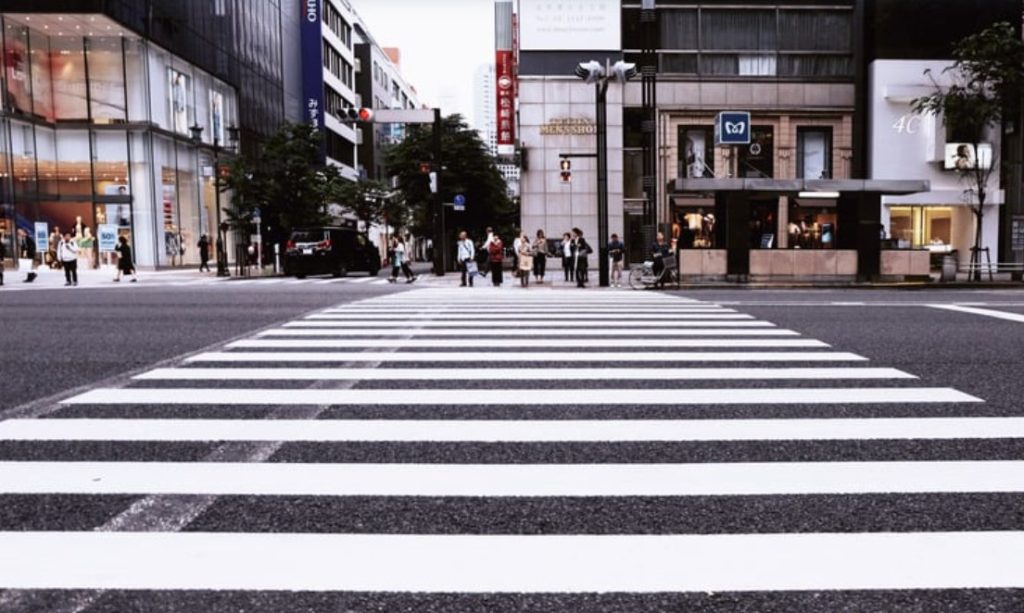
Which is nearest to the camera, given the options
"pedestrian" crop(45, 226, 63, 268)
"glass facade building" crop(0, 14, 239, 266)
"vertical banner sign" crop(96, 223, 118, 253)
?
"vertical banner sign" crop(96, 223, 118, 253)

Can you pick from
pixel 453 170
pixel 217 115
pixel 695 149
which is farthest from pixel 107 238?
pixel 695 149

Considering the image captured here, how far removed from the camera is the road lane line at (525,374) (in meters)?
6.84

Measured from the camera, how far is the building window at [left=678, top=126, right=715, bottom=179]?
3562 cm

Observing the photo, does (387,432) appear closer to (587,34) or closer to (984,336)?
(984,336)

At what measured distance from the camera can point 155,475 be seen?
4039mm

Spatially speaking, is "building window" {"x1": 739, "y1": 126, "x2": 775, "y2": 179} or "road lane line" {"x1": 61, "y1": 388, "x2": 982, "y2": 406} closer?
"road lane line" {"x1": 61, "y1": 388, "x2": 982, "y2": 406}

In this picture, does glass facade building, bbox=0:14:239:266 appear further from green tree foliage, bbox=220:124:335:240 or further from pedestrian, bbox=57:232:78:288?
pedestrian, bbox=57:232:78:288

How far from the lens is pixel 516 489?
383 cm

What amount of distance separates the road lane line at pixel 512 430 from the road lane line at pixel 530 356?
2.53 metres

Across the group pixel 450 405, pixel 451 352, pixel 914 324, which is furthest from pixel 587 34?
pixel 450 405

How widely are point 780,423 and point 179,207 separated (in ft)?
127

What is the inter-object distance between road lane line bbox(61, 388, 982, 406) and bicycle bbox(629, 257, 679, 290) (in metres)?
15.5

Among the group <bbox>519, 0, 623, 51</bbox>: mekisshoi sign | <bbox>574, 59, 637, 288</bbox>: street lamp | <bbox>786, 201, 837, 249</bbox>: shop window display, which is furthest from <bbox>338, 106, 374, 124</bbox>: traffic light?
<bbox>786, 201, 837, 249</bbox>: shop window display

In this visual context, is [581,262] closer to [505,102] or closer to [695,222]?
[695,222]
